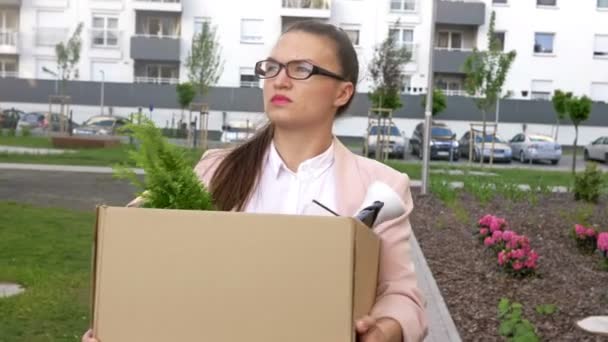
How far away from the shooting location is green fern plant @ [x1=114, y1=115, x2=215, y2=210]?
6.08 ft

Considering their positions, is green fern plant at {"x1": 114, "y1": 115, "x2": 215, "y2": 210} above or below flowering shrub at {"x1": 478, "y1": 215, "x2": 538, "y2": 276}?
above

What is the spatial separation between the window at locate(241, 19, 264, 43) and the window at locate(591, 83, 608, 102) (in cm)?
1669

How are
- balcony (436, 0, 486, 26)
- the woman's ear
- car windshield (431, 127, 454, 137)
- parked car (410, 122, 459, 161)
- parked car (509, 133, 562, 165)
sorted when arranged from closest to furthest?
1. the woman's ear
2. parked car (410, 122, 459, 161)
3. parked car (509, 133, 562, 165)
4. car windshield (431, 127, 454, 137)
5. balcony (436, 0, 486, 26)

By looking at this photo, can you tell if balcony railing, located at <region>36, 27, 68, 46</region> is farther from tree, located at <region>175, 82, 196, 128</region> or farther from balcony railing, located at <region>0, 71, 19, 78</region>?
tree, located at <region>175, 82, 196, 128</region>

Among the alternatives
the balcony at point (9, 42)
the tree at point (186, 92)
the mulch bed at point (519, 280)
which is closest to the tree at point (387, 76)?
the tree at point (186, 92)

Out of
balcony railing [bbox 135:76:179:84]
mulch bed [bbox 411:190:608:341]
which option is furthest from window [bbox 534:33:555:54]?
mulch bed [bbox 411:190:608:341]

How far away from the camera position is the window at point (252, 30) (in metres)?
Answer: 44.7

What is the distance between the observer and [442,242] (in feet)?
33.2

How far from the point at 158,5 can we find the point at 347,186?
143 ft

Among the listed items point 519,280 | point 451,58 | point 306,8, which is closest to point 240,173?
point 519,280

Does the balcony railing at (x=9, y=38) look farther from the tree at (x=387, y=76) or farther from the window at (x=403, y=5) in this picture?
the tree at (x=387, y=76)

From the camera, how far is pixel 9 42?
44.8 m

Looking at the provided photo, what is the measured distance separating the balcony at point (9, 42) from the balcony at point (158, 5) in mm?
6142

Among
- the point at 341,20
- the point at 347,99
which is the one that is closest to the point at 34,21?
the point at 341,20
